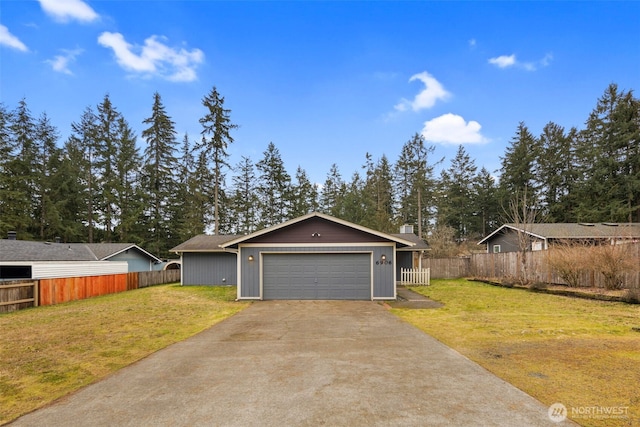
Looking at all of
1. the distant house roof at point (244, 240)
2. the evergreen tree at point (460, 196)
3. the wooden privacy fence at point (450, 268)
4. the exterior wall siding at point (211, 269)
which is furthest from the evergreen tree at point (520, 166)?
the exterior wall siding at point (211, 269)

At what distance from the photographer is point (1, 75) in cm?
1716

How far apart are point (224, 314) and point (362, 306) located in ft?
15.1

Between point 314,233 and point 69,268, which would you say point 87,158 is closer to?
point 69,268

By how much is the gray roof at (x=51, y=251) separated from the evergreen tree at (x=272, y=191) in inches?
551

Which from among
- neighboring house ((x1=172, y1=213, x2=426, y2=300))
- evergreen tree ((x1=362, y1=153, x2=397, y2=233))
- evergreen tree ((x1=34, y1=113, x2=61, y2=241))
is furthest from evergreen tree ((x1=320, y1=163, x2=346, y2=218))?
evergreen tree ((x1=34, y1=113, x2=61, y2=241))

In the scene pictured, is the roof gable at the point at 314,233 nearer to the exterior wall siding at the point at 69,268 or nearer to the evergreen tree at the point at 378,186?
the exterior wall siding at the point at 69,268

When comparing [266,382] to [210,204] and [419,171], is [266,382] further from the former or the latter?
[419,171]

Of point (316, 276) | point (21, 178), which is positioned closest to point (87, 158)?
point (21, 178)

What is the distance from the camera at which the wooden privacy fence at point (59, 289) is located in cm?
1116

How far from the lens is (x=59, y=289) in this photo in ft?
42.8

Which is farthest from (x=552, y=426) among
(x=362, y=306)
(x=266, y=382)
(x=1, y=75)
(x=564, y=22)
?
(x=1, y=75)

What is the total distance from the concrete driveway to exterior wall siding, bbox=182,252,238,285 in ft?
41.0

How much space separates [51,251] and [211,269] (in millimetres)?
8229

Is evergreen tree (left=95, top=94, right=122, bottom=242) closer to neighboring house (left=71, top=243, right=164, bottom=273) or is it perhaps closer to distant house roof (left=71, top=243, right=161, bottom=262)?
neighboring house (left=71, top=243, right=164, bottom=273)
